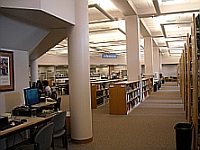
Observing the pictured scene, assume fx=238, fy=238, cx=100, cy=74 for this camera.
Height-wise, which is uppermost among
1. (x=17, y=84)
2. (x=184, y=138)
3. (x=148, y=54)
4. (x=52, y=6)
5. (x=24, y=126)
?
(x=148, y=54)

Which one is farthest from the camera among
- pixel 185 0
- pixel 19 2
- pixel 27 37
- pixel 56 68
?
pixel 56 68

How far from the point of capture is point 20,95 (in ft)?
17.2

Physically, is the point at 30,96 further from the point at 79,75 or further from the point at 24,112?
the point at 79,75

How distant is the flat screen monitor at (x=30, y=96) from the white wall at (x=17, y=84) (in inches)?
26.5

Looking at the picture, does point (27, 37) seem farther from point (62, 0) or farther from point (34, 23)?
point (62, 0)

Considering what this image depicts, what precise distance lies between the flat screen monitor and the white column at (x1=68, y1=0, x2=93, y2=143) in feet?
2.62

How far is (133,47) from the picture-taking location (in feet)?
36.2

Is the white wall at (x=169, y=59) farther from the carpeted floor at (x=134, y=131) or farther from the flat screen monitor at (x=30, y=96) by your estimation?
the flat screen monitor at (x=30, y=96)

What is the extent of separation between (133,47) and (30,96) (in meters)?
7.40

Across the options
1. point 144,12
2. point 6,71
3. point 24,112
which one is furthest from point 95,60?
point 24,112

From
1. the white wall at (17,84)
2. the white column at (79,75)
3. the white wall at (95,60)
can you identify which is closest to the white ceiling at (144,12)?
the white column at (79,75)

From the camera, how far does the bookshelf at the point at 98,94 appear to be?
384 inches

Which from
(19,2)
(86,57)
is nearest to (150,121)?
(86,57)

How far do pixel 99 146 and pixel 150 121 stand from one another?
8.99 feet
